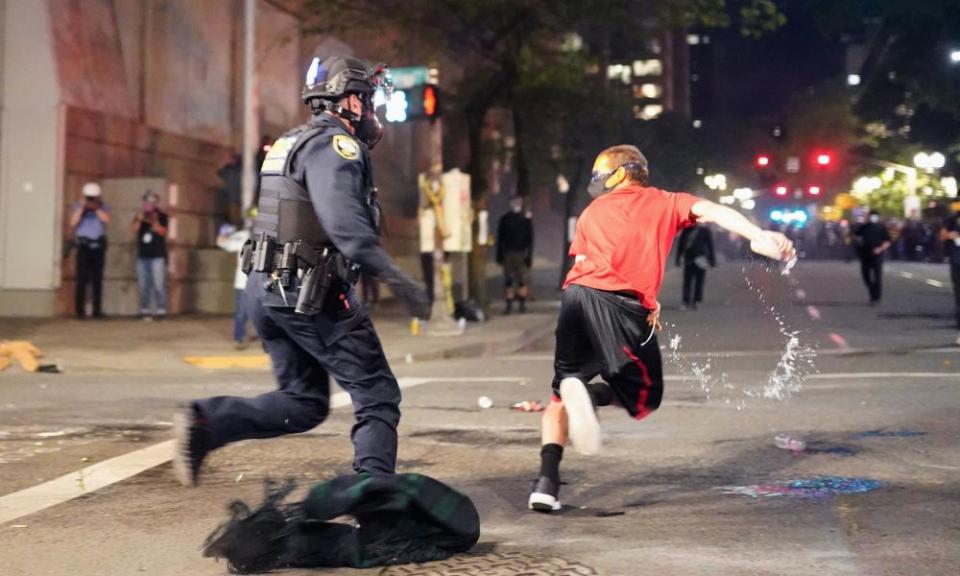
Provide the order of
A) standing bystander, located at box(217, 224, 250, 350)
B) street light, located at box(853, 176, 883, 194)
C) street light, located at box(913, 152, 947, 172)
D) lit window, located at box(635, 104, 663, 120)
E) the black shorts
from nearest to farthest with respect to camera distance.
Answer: the black shorts → standing bystander, located at box(217, 224, 250, 350) → street light, located at box(913, 152, 947, 172) → lit window, located at box(635, 104, 663, 120) → street light, located at box(853, 176, 883, 194)

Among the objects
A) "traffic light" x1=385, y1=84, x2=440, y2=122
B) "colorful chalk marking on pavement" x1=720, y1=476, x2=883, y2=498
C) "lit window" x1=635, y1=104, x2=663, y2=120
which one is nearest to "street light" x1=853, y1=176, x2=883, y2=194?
"lit window" x1=635, y1=104, x2=663, y2=120

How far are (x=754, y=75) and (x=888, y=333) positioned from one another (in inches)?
5228

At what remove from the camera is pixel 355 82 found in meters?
5.46

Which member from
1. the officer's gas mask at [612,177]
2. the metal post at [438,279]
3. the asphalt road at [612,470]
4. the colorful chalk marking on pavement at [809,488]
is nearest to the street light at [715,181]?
the metal post at [438,279]

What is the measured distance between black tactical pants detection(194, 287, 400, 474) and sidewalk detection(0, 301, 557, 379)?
842cm

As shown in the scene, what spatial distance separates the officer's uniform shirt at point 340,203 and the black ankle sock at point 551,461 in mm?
1306

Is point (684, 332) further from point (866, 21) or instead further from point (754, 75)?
point (754, 75)

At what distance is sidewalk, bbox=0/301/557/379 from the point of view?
14406mm

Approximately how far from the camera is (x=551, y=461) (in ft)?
20.2

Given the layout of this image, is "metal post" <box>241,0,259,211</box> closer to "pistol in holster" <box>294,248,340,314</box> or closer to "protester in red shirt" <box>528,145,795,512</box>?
"protester in red shirt" <box>528,145,795,512</box>

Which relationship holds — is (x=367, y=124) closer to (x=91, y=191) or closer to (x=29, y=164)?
(x=91, y=191)

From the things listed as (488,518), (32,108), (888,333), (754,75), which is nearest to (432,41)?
(32,108)

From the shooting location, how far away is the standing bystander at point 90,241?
19.1 m

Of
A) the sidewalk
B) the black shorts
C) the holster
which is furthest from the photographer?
the sidewalk
